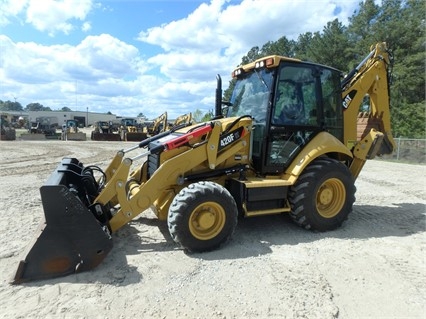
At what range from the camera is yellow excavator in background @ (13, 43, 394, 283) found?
14.7 feet

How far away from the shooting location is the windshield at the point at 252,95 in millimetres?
5430

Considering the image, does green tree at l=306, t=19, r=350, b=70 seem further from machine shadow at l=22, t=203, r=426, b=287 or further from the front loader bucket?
the front loader bucket

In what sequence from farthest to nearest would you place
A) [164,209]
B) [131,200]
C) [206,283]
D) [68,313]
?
1. [164,209]
2. [131,200]
3. [206,283]
4. [68,313]

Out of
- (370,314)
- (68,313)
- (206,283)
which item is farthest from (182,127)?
(370,314)

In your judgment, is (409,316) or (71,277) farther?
(71,277)

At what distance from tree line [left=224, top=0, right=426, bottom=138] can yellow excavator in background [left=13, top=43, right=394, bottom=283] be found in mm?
20039

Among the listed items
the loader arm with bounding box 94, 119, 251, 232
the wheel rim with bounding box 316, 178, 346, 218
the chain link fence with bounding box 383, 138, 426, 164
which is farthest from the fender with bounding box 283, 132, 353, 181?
the chain link fence with bounding box 383, 138, 426, 164

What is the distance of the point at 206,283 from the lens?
380 cm

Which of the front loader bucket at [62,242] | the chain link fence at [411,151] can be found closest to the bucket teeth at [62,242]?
the front loader bucket at [62,242]

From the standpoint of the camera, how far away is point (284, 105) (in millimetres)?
5461

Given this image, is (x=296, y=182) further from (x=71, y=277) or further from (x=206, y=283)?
(x=71, y=277)

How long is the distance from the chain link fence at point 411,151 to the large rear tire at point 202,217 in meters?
16.6

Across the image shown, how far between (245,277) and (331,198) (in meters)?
2.35

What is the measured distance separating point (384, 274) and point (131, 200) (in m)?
3.07
